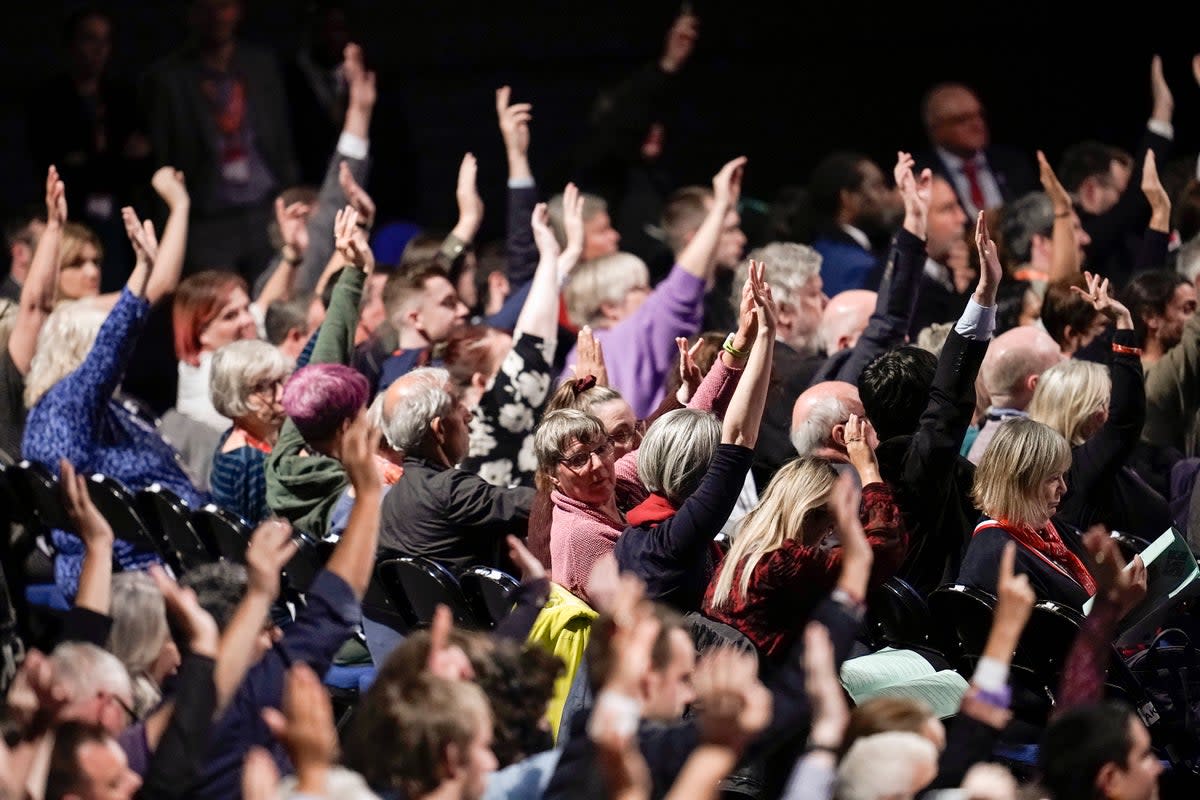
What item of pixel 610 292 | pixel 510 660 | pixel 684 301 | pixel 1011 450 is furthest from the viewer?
pixel 610 292

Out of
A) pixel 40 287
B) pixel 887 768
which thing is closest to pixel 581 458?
pixel 887 768

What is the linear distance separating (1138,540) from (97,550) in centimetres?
270

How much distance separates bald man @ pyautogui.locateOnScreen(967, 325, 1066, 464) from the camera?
5.60 meters

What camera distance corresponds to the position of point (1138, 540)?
200 inches

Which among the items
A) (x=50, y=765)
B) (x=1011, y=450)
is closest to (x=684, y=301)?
(x=1011, y=450)

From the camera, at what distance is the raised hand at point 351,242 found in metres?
5.93

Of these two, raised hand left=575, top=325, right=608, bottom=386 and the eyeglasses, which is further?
raised hand left=575, top=325, right=608, bottom=386

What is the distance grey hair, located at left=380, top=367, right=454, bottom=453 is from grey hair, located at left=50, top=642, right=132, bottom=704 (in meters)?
1.56

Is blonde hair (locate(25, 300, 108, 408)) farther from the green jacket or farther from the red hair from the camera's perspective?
the green jacket

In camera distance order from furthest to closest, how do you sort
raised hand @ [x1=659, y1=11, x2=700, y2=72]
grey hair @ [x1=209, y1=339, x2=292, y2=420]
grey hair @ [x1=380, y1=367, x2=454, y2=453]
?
raised hand @ [x1=659, y1=11, x2=700, y2=72] → grey hair @ [x1=209, y1=339, x2=292, y2=420] → grey hair @ [x1=380, y1=367, x2=454, y2=453]

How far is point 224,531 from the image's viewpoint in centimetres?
527

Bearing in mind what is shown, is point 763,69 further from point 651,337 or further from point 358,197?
point 651,337

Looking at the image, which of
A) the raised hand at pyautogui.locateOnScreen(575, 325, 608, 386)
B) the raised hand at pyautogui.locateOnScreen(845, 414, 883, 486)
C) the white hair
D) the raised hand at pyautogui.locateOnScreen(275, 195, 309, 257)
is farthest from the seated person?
the raised hand at pyautogui.locateOnScreen(275, 195, 309, 257)

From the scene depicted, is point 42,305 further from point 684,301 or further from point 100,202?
point 100,202
